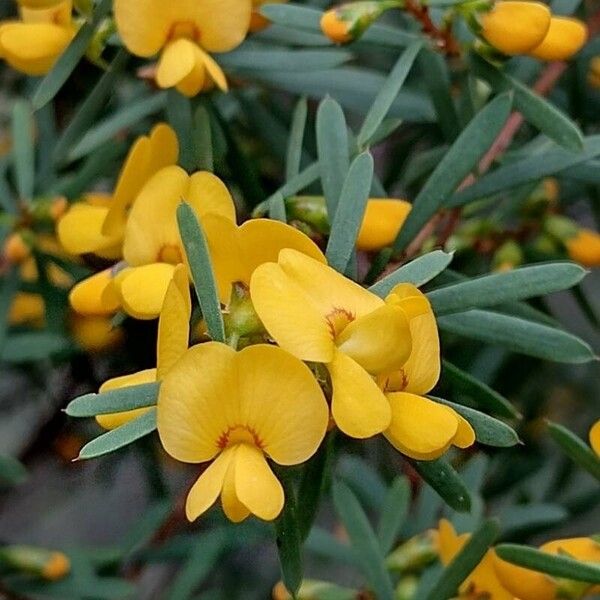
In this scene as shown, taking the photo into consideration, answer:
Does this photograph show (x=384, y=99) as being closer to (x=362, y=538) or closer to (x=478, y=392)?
(x=478, y=392)

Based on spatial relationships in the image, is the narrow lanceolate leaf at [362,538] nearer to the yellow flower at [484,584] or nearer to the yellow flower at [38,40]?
the yellow flower at [484,584]

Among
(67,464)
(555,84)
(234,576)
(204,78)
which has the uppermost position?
(204,78)

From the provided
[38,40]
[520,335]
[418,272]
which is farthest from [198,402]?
[38,40]

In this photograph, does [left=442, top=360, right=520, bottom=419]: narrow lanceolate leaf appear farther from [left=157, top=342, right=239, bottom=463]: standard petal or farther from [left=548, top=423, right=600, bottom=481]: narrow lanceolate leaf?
[left=157, top=342, right=239, bottom=463]: standard petal

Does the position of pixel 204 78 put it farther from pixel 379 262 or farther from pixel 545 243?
pixel 545 243

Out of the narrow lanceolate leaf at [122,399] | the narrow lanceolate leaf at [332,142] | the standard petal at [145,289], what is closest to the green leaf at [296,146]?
the narrow lanceolate leaf at [332,142]

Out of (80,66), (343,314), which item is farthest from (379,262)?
(80,66)

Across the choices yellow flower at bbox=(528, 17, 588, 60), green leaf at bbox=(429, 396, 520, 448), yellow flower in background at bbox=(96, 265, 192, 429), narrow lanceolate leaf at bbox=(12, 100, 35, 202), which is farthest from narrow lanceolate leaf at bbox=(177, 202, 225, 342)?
narrow lanceolate leaf at bbox=(12, 100, 35, 202)
